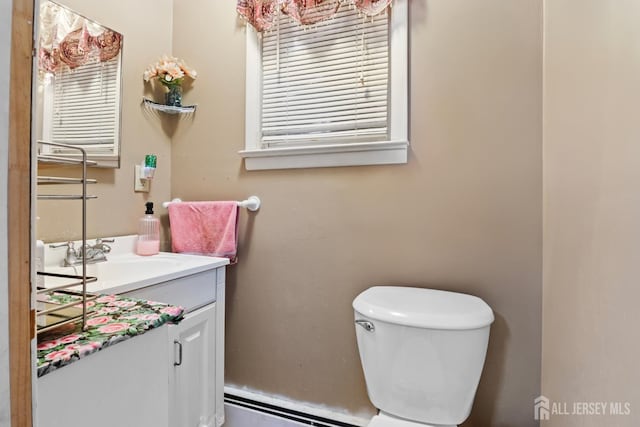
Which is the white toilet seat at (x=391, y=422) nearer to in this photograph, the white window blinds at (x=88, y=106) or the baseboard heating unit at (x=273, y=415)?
the baseboard heating unit at (x=273, y=415)

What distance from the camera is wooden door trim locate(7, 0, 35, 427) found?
31 centimetres

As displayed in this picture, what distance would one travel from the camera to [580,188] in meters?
0.80

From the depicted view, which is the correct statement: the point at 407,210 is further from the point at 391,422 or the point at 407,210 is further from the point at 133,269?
the point at 133,269

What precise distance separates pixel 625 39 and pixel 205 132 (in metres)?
1.51

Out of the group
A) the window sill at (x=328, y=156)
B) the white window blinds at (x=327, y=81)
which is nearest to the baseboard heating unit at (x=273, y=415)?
the window sill at (x=328, y=156)

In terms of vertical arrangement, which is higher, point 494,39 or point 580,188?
point 494,39

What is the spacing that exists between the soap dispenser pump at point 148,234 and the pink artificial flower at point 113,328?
1043mm

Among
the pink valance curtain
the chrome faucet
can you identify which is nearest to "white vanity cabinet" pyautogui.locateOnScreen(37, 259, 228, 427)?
the chrome faucet

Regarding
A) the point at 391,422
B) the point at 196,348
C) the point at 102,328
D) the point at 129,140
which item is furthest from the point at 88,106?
the point at 391,422

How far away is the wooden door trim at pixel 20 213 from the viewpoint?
12.4 inches

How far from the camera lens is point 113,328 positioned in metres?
0.49

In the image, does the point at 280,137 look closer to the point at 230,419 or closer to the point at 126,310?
the point at 126,310

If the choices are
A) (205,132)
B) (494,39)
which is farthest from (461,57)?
(205,132)

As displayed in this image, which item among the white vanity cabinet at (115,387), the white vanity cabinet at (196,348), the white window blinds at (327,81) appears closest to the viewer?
the white vanity cabinet at (115,387)
